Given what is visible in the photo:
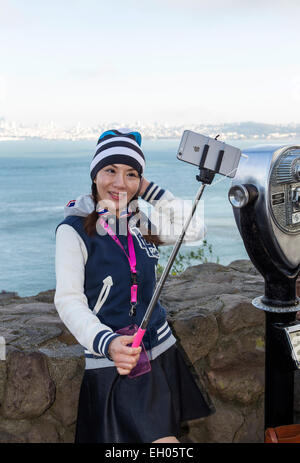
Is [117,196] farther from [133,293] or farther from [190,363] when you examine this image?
[190,363]

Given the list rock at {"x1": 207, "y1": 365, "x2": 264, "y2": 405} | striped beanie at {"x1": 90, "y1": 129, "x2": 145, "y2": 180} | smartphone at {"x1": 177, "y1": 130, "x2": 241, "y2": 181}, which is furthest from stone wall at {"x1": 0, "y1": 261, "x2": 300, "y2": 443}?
smartphone at {"x1": 177, "y1": 130, "x2": 241, "y2": 181}

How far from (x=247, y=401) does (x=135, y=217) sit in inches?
37.2

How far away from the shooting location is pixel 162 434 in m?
1.64

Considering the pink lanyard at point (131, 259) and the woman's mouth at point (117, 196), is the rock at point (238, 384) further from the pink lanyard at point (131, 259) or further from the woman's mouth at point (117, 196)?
the woman's mouth at point (117, 196)

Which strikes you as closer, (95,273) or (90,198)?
(95,273)

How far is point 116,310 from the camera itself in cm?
170

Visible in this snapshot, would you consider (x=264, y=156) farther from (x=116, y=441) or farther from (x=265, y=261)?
(x=116, y=441)

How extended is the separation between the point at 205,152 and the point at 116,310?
54 cm

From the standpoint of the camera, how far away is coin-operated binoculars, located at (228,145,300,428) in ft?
5.50

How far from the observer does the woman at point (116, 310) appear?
162 centimetres

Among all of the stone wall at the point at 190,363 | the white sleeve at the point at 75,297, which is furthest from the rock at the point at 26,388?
the white sleeve at the point at 75,297

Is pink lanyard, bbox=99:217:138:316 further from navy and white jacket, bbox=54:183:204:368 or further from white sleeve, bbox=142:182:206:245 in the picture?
white sleeve, bbox=142:182:206:245
